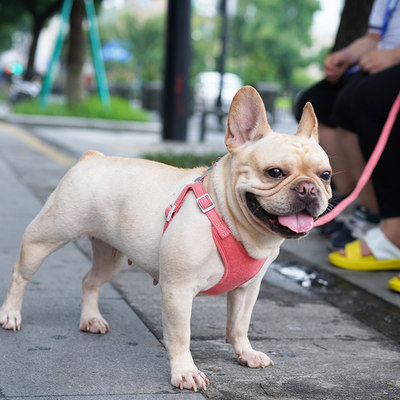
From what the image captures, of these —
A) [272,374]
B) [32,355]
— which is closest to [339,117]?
[272,374]

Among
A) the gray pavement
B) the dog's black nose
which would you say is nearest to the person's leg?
the gray pavement

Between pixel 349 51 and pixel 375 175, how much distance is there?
98 cm

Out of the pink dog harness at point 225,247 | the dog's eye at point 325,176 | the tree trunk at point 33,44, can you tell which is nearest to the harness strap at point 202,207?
the pink dog harness at point 225,247

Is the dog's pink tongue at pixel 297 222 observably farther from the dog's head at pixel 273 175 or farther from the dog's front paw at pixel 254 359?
the dog's front paw at pixel 254 359

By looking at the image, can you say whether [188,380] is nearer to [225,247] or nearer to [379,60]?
[225,247]

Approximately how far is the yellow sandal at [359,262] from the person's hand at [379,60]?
3.91 ft

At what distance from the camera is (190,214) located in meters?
2.89

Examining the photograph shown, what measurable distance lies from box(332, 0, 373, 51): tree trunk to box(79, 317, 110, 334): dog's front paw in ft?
13.7

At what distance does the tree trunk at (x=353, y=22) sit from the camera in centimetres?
666

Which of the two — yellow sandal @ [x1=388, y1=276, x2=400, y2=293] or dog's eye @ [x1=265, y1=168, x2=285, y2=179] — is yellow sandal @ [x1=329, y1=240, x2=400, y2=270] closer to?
yellow sandal @ [x1=388, y1=276, x2=400, y2=293]

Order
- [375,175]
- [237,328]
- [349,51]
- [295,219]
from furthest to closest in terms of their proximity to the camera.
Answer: [349,51]
[375,175]
[237,328]
[295,219]

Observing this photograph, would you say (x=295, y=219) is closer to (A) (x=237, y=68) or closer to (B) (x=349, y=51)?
(B) (x=349, y=51)

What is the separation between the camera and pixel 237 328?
315 cm

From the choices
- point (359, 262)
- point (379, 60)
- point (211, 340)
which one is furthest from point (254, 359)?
point (379, 60)
